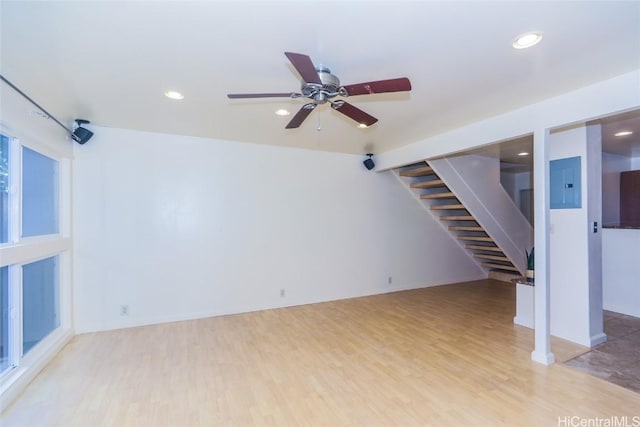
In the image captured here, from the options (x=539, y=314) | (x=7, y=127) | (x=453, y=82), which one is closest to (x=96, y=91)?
(x=7, y=127)

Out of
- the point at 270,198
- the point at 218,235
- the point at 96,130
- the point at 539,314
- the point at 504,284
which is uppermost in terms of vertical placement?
the point at 96,130

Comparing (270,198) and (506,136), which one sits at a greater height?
(506,136)

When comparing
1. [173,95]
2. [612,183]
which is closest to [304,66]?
[173,95]

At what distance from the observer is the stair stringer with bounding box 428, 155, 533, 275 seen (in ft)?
15.5

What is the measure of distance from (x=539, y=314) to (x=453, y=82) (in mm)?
2293

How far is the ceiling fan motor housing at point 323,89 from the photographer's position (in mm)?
1979

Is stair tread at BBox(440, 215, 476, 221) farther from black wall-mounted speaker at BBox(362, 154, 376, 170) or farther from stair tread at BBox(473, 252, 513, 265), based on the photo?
black wall-mounted speaker at BBox(362, 154, 376, 170)

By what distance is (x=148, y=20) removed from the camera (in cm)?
166

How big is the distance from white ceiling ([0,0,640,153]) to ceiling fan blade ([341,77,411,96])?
277 millimetres

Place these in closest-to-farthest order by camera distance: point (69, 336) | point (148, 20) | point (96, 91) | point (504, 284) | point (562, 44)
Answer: point (148, 20) < point (562, 44) < point (96, 91) < point (69, 336) < point (504, 284)

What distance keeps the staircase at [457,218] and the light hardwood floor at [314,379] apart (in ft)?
6.65

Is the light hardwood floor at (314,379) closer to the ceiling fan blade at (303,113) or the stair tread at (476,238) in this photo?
the stair tread at (476,238)

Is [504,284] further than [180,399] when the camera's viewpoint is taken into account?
Yes

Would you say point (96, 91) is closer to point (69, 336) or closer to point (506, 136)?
point (69, 336)
